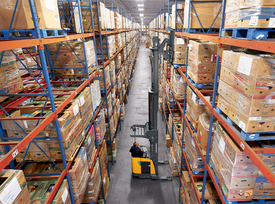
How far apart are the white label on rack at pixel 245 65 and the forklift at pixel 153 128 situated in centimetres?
366

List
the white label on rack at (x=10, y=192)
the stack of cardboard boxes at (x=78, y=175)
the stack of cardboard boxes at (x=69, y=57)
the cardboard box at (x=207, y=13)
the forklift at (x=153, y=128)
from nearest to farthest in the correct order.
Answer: the white label on rack at (x=10, y=192)
the stack of cardboard boxes at (x=78, y=175)
the cardboard box at (x=207, y=13)
the stack of cardboard boxes at (x=69, y=57)
the forklift at (x=153, y=128)

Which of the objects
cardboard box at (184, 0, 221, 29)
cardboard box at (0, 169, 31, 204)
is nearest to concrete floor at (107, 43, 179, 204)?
cardboard box at (0, 169, 31, 204)

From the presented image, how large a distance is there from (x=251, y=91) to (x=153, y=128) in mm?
4653

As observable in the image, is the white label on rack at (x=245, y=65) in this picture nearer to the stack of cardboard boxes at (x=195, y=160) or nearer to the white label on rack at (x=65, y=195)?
Result: the stack of cardboard boxes at (x=195, y=160)

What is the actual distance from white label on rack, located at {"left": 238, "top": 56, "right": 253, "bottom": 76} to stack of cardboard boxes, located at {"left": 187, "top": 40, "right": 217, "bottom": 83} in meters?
1.71

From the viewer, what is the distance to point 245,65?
2273mm

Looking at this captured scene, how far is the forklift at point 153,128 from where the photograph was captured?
6.00 meters

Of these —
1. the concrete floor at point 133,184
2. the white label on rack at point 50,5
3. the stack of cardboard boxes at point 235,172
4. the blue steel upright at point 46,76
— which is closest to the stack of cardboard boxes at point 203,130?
the stack of cardboard boxes at point 235,172

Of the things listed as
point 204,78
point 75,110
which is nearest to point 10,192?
point 75,110

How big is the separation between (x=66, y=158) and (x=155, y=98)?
11.9 ft

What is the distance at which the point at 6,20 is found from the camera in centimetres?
267

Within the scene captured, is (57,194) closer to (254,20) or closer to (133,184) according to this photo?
(254,20)

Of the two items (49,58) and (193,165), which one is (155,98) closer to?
(193,165)

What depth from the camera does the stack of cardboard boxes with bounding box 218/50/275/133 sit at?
2090 mm
